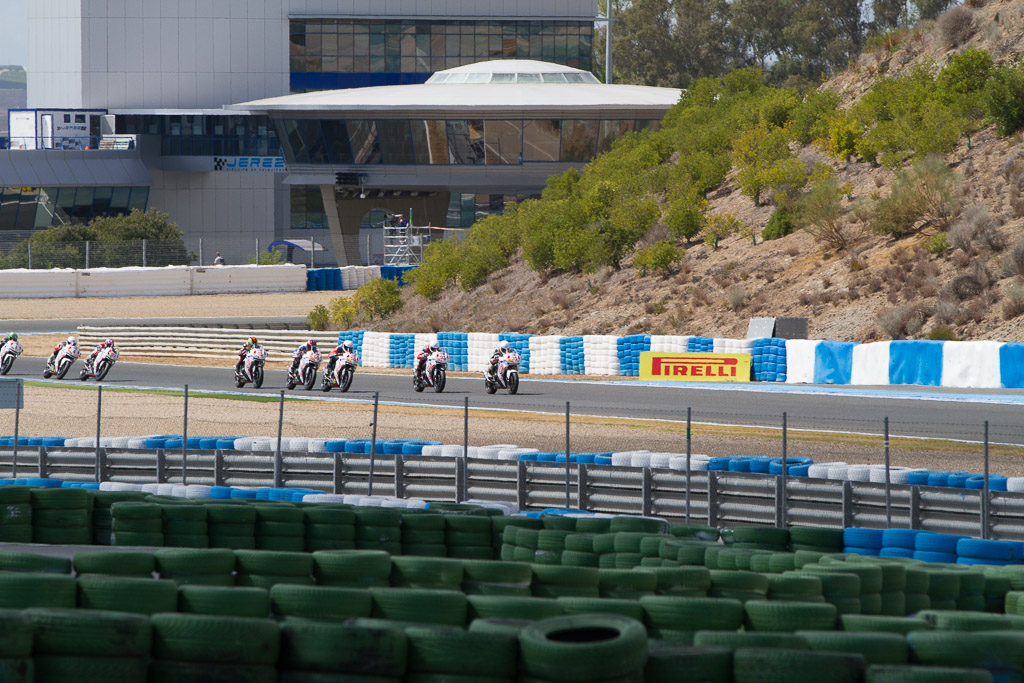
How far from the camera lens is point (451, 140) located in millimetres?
79625

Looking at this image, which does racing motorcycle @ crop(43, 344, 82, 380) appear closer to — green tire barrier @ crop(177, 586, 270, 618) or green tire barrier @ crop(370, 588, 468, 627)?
green tire barrier @ crop(177, 586, 270, 618)

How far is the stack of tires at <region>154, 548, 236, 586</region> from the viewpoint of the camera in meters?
7.98

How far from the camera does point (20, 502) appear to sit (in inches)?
463

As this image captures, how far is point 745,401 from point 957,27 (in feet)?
87.3

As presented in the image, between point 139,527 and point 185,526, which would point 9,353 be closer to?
point 139,527

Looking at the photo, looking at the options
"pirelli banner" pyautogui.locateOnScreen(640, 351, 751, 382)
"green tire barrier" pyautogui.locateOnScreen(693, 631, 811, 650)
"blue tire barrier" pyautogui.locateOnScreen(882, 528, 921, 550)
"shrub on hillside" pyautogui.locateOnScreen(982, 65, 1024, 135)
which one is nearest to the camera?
"green tire barrier" pyautogui.locateOnScreen(693, 631, 811, 650)

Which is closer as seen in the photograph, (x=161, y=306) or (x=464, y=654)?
(x=464, y=654)

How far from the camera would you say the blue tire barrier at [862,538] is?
11.7 metres

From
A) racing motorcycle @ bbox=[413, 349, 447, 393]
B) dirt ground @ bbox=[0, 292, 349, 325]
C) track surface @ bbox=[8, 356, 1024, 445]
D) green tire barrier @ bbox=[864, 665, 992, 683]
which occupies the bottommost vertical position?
green tire barrier @ bbox=[864, 665, 992, 683]

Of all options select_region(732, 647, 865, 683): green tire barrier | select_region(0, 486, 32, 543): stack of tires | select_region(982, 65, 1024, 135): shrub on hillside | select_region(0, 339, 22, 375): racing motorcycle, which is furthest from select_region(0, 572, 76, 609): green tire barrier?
select_region(982, 65, 1024, 135): shrub on hillside

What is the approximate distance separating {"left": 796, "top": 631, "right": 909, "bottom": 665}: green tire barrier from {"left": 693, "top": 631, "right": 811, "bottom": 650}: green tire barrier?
3.3 inches

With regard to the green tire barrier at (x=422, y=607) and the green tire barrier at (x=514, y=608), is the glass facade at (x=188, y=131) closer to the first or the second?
the green tire barrier at (x=422, y=607)

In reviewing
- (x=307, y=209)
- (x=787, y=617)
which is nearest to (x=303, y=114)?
(x=307, y=209)

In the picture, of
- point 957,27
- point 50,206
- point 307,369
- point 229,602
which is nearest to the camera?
point 229,602
